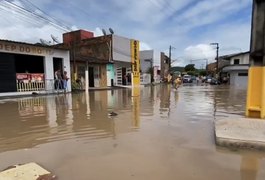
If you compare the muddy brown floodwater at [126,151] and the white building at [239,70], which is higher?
the white building at [239,70]

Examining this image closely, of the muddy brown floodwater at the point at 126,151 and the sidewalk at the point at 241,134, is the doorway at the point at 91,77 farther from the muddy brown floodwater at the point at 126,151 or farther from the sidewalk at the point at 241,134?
the sidewalk at the point at 241,134

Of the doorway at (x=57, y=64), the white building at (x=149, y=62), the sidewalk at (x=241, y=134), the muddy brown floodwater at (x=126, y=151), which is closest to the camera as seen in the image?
the muddy brown floodwater at (x=126, y=151)

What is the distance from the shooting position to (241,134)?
213 inches

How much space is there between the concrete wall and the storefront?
10.2 metres

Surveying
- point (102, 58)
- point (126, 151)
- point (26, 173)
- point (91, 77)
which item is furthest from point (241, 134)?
point (102, 58)

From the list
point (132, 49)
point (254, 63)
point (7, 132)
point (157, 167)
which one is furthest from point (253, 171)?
point (132, 49)

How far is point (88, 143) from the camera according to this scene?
5.35 meters

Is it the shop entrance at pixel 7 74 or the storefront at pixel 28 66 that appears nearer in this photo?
the shop entrance at pixel 7 74

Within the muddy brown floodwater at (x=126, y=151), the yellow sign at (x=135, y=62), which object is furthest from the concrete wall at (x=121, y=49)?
the muddy brown floodwater at (x=126, y=151)

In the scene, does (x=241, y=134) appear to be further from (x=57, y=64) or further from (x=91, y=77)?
(x=91, y=77)

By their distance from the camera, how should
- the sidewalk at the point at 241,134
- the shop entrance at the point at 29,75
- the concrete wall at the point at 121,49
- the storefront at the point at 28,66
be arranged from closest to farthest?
the sidewalk at the point at 241,134 < the storefront at the point at 28,66 < the shop entrance at the point at 29,75 < the concrete wall at the point at 121,49

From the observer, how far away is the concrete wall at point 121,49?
29250 millimetres

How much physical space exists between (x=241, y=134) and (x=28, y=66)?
19.0 metres

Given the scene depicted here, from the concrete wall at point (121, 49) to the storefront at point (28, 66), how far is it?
10211mm
